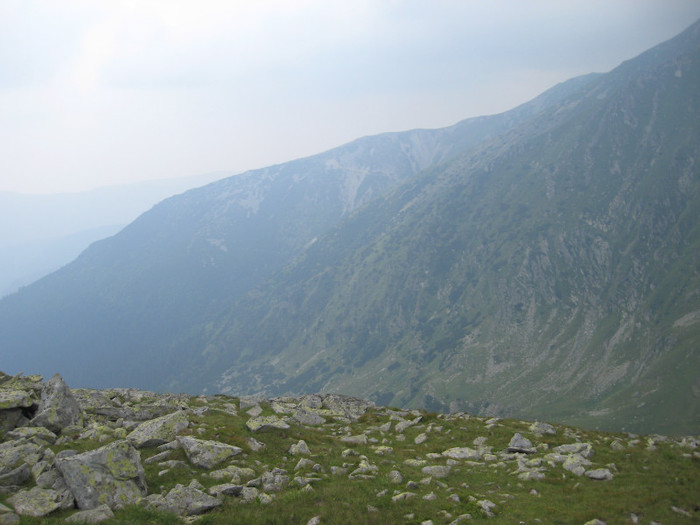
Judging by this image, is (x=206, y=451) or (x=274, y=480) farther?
(x=206, y=451)

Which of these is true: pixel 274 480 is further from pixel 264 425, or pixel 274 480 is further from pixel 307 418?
pixel 307 418

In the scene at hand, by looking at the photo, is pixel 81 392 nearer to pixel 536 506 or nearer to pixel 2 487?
pixel 2 487

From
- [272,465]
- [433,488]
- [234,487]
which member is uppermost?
[234,487]

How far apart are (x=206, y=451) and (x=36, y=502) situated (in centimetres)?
877

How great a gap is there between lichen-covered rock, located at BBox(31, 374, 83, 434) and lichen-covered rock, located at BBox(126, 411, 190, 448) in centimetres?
457

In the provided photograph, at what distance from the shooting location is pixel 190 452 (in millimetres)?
24328

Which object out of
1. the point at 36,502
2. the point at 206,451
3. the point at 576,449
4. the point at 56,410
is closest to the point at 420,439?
the point at 576,449

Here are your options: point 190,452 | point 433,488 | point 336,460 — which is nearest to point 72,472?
point 190,452

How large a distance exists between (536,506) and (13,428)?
31575mm

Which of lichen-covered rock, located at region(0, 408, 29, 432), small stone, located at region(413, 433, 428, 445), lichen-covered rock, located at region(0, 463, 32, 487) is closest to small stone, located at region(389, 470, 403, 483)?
small stone, located at region(413, 433, 428, 445)

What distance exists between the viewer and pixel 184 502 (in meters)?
18.7

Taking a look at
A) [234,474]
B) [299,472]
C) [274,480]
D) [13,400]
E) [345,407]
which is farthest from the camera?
[345,407]

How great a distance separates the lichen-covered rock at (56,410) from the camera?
86.5 ft

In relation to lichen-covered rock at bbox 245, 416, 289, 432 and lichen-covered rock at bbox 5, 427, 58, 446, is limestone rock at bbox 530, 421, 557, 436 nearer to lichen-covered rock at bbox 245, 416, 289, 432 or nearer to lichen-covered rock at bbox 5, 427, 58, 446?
lichen-covered rock at bbox 245, 416, 289, 432
